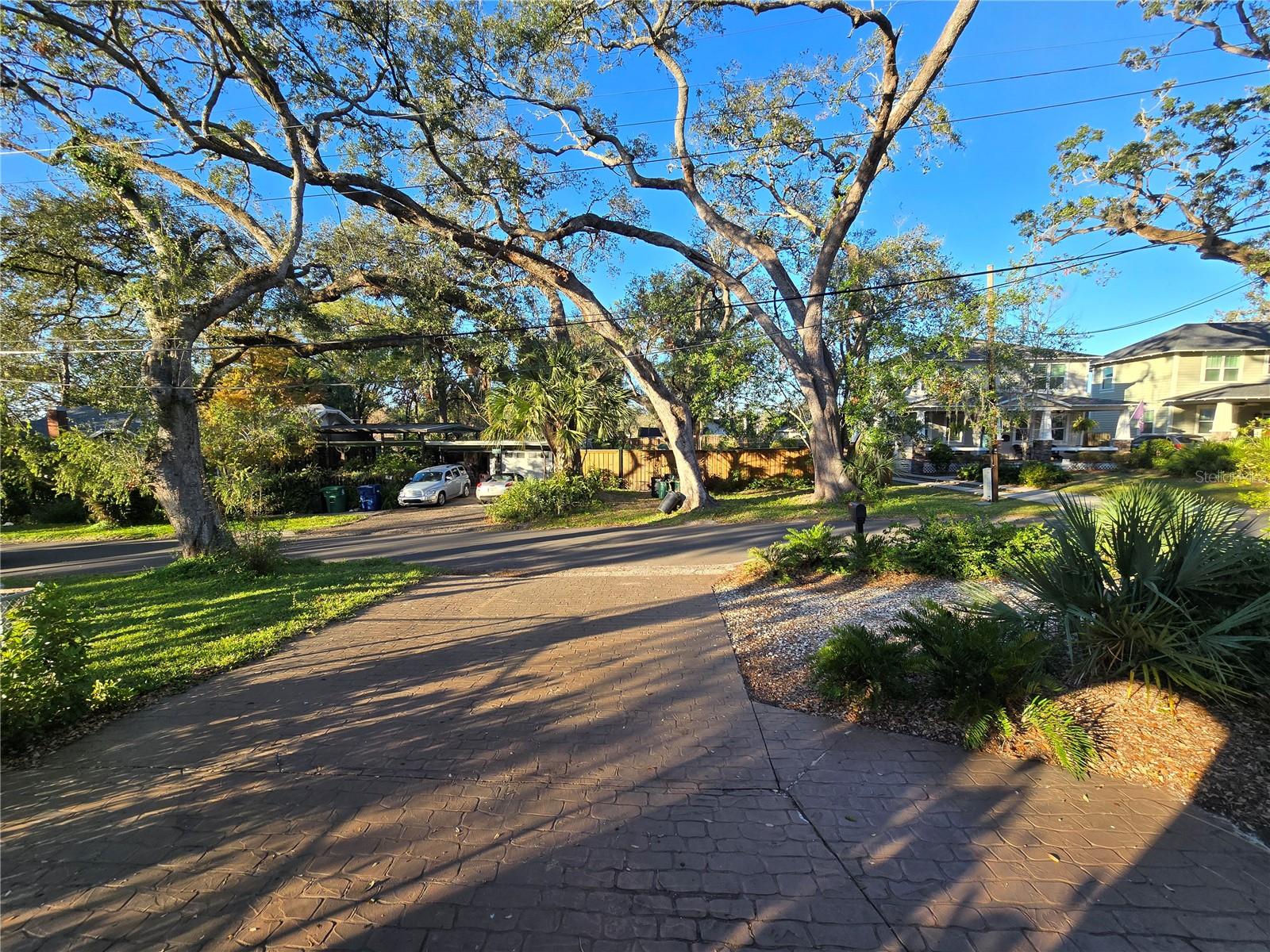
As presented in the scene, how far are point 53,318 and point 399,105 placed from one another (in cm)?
1070

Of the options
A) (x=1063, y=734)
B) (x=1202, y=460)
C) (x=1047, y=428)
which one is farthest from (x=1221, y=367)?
(x=1063, y=734)

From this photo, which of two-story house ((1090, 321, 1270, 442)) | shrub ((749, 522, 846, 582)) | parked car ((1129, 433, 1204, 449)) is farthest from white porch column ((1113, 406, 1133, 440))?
shrub ((749, 522, 846, 582))

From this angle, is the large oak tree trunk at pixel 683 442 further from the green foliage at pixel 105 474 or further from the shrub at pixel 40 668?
the shrub at pixel 40 668

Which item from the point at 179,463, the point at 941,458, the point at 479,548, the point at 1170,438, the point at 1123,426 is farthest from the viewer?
the point at 1123,426

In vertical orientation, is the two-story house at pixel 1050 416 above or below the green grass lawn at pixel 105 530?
above

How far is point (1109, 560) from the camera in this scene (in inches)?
151

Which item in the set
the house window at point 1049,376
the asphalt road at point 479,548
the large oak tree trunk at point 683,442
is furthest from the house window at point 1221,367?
the asphalt road at point 479,548

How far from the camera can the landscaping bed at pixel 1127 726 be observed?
109 inches

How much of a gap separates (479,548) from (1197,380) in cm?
3655

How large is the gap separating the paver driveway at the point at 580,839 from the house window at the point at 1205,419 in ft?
116

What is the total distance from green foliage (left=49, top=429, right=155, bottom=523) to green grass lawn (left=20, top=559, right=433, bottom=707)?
212 cm

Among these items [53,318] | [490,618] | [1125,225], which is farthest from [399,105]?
[1125,225]

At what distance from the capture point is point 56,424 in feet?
47.7

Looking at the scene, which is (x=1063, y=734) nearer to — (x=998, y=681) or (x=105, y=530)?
(x=998, y=681)
